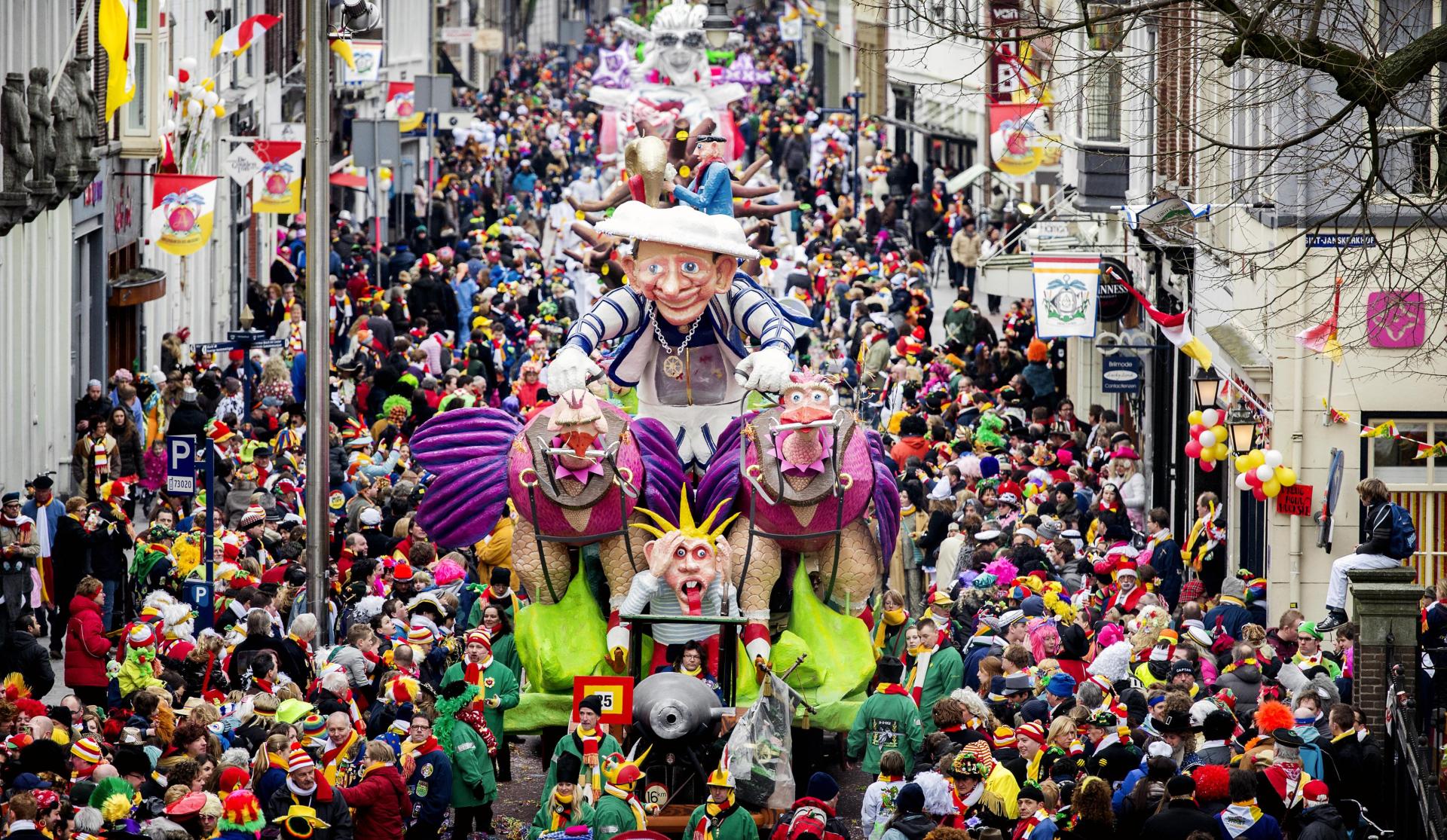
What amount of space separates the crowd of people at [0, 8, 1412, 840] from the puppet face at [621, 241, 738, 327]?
1111 millimetres

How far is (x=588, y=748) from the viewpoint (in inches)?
531

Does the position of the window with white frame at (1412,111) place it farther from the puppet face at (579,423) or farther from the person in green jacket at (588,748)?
the person in green jacket at (588,748)

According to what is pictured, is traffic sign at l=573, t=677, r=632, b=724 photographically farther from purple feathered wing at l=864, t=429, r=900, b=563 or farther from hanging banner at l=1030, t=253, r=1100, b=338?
hanging banner at l=1030, t=253, r=1100, b=338

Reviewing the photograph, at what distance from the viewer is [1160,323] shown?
22734mm

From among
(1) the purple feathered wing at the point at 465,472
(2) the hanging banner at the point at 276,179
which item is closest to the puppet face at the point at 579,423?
(1) the purple feathered wing at the point at 465,472

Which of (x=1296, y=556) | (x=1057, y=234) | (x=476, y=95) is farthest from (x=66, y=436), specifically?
(x=476, y=95)

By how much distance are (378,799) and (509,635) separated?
10.9 ft

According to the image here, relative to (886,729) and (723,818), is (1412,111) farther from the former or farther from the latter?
(723,818)

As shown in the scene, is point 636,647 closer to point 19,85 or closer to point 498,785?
point 498,785

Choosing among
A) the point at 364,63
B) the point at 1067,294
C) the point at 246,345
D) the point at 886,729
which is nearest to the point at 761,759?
the point at 886,729

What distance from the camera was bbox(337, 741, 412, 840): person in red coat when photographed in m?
13.4

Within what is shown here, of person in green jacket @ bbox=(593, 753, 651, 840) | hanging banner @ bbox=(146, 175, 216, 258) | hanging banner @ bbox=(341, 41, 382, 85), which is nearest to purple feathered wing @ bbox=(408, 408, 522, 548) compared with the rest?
person in green jacket @ bbox=(593, 753, 651, 840)

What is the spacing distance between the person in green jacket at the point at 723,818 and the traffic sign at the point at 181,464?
6775 millimetres

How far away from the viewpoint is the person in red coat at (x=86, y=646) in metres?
17.1
